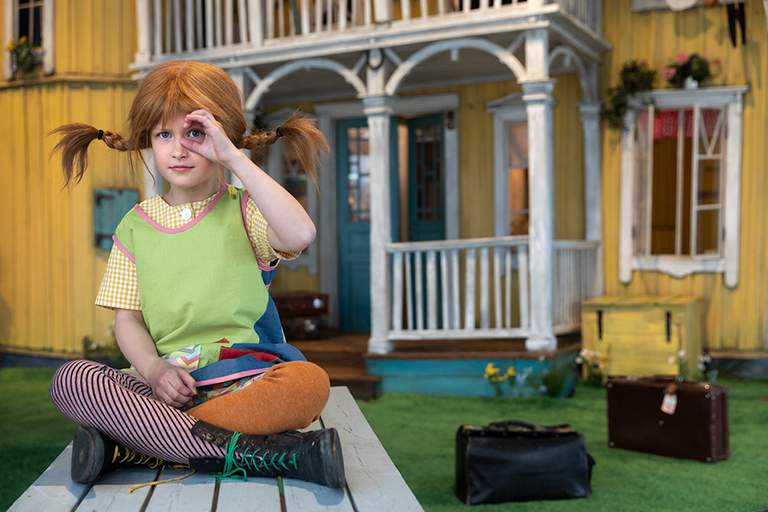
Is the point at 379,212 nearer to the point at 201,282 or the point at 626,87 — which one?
the point at 626,87

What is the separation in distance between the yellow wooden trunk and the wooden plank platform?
20.5 ft

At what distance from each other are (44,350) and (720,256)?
731 cm

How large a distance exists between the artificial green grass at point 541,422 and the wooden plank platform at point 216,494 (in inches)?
113

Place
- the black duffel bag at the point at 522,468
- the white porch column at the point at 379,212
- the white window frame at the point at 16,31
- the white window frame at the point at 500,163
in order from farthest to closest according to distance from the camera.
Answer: the white window frame at the point at 16,31
the white window frame at the point at 500,163
the white porch column at the point at 379,212
the black duffel bag at the point at 522,468

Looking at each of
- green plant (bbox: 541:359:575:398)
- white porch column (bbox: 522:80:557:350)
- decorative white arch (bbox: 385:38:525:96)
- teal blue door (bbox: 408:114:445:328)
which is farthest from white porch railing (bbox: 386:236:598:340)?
decorative white arch (bbox: 385:38:525:96)

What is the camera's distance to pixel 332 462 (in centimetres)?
221

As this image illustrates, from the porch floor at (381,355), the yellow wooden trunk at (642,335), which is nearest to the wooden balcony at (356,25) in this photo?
the yellow wooden trunk at (642,335)

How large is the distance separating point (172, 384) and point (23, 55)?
910cm

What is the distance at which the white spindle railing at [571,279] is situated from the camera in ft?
28.6

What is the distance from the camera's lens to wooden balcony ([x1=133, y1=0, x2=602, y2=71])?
7.76m

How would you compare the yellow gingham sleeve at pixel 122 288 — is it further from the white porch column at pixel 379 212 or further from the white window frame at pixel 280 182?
the white window frame at pixel 280 182

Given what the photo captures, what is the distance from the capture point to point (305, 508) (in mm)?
2113

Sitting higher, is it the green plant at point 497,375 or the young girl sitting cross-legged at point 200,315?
the young girl sitting cross-legged at point 200,315

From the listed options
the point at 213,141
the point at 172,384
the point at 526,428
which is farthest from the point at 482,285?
the point at 213,141
